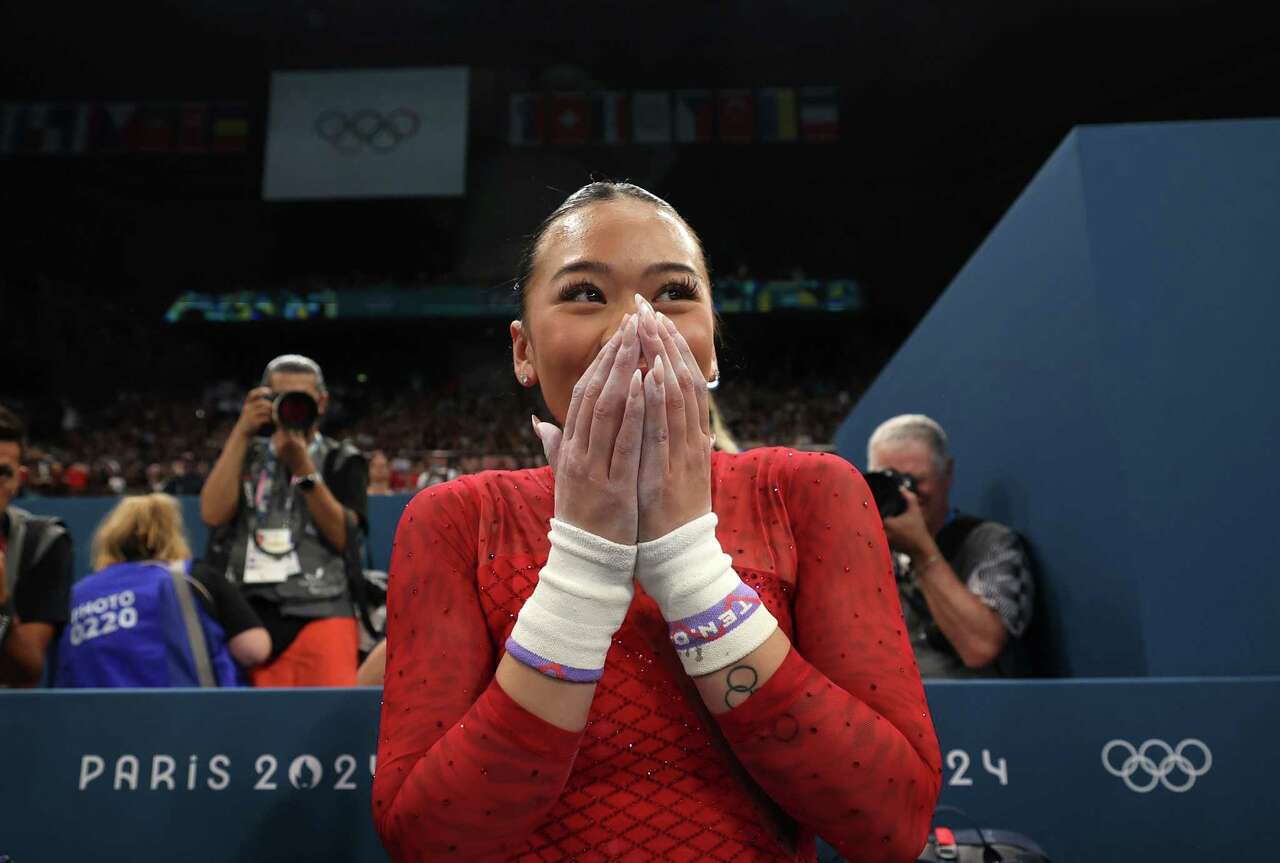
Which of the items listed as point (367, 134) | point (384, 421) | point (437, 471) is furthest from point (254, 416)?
point (384, 421)

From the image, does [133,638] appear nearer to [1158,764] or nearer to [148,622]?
[148,622]

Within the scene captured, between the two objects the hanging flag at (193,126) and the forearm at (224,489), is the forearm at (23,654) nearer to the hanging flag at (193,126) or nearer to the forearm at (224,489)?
the forearm at (224,489)

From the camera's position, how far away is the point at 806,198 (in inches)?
538

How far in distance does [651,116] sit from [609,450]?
36.2ft

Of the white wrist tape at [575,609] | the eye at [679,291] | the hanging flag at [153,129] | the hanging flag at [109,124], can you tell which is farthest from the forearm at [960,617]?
the hanging flag at [109,124]

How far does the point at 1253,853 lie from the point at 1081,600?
0.84 metres

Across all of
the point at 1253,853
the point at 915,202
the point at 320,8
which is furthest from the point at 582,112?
the point at 1253,853

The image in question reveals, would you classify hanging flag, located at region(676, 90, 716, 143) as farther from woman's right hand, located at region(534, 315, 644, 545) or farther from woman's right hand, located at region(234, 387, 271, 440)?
woman's right hand, located at region(534, 315, 644, 545)

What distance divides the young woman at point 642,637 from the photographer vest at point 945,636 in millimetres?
1591

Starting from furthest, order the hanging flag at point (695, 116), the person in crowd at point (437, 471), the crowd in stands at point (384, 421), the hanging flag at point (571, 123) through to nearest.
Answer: the crowd in stands at point (384, 421) < the hanging flag at point (695, 116) < the hanging flag at point (571, 123) < the person in crowd at point (437, 471)

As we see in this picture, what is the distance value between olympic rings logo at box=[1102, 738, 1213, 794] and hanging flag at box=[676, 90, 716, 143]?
1042 centimetres

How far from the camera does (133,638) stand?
7.20 feet

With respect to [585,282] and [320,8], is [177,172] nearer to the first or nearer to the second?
[320,8]

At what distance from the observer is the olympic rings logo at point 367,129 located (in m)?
9.67
